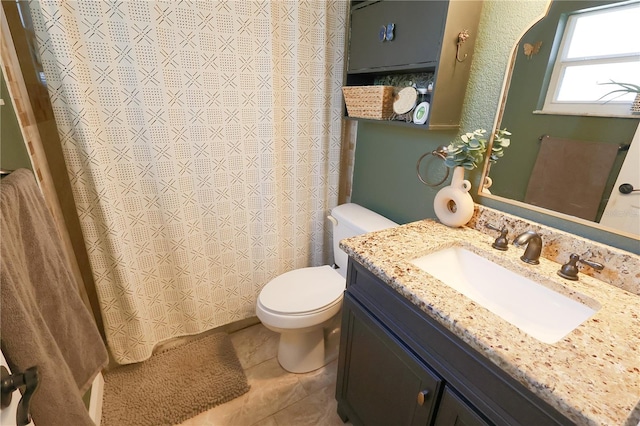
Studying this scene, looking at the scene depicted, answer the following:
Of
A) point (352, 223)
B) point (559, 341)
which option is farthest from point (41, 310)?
point (559, 341)

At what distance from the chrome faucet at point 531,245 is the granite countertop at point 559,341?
0.08 feet

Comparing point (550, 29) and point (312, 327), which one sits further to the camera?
point (312, 327)

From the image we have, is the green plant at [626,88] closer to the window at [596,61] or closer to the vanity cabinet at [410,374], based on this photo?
the window at [596,61]

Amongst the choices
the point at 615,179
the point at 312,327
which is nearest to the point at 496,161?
the point at 615,179

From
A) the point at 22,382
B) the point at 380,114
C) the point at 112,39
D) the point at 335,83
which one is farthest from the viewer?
the point at 335,83

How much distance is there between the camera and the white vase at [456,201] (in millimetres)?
1170

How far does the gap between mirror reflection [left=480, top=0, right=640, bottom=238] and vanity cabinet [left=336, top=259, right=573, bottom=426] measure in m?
0.63

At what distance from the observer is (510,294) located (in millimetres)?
982

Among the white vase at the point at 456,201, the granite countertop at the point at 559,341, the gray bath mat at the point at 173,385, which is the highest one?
the white vase at the point at 456,201

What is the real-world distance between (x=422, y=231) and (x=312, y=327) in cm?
68

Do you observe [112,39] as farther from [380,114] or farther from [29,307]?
[380,114]

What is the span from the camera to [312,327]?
1.40 metres

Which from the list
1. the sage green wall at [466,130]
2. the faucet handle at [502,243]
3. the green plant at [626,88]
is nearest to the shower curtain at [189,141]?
the sage green wall at [466,130]

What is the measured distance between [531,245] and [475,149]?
39cm
